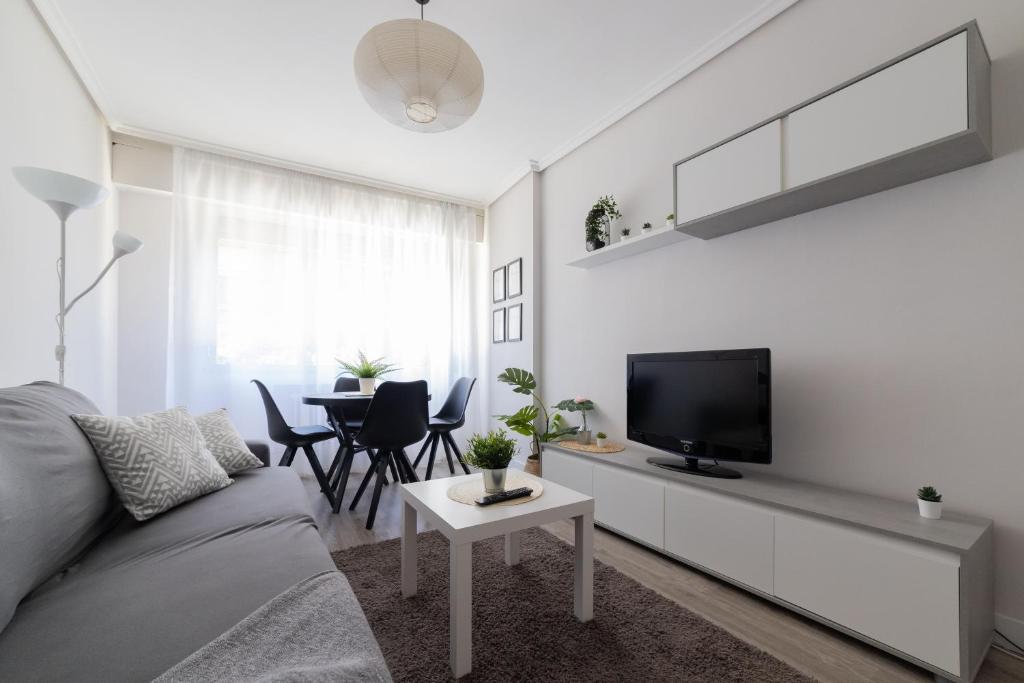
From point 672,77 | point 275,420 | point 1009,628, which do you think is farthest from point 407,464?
point 672,77

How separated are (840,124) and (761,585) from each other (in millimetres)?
1888

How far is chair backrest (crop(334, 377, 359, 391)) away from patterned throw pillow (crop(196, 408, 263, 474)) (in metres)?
1.85

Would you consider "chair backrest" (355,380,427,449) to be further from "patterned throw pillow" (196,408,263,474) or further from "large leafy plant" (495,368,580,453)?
"patterned throw pillow" (196,408,263,474)

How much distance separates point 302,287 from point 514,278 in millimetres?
1995

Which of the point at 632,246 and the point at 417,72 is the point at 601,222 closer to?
the point at 632,246

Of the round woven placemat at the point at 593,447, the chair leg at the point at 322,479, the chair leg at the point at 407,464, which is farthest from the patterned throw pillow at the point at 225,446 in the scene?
the round woven placemat at the point at 593,447

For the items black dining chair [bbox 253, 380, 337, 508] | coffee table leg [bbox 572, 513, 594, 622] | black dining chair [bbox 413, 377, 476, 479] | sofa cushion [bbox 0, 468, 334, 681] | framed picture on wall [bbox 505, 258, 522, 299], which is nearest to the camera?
sofa cushion [bbox 0, 468, 334, 681]

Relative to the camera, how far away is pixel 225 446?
207cm

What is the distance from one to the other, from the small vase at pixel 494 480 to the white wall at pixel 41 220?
216cm

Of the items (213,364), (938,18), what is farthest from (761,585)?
(213,364)

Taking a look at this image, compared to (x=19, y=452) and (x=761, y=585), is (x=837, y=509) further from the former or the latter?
(x=19, y=452)

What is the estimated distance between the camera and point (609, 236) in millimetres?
3154

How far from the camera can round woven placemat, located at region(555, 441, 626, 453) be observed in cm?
285

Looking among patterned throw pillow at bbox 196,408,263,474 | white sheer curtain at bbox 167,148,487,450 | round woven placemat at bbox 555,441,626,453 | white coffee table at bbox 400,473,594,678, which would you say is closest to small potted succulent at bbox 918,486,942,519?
white coffee table at bbox 400,473,594,678
